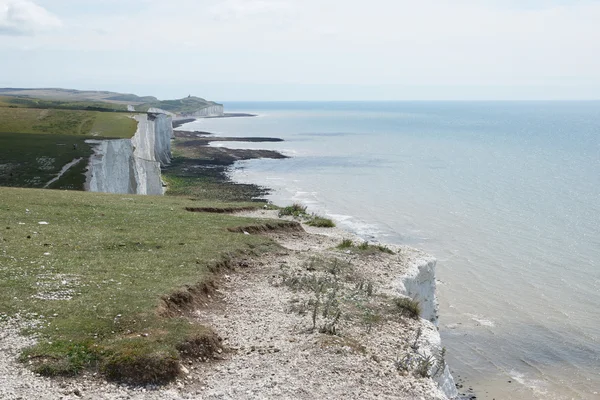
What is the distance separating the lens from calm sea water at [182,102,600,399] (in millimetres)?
26906

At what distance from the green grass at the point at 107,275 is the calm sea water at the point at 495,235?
1286 centimetres

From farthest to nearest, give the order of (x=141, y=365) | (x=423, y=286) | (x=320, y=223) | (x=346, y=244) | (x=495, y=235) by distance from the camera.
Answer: (x=495, y=235)
(x=320, y=223)
(x=346, y=244)
(x=423, y=286)
(x=141, y=365)

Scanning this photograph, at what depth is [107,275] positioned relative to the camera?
18812 mm

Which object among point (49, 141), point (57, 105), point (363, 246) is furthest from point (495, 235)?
point (57, 105)

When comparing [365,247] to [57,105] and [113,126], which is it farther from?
[57,105]

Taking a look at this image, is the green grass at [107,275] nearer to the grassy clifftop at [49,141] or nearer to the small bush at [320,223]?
the small bush at [320,223]

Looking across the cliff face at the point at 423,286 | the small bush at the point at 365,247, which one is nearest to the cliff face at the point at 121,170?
the small bush at the point at 365,247

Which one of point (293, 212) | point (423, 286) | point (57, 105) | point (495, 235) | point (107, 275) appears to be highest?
point (57, 105)

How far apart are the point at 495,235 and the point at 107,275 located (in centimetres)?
3814

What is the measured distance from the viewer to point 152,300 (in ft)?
55.4

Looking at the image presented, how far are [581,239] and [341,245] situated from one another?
29380 millimetres

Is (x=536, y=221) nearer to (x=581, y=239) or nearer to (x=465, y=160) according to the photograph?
(x=581, y=239)

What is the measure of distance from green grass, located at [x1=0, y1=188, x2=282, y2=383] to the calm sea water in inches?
506

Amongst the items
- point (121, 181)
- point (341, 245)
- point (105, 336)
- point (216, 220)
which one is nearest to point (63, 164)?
point (121, 181)
